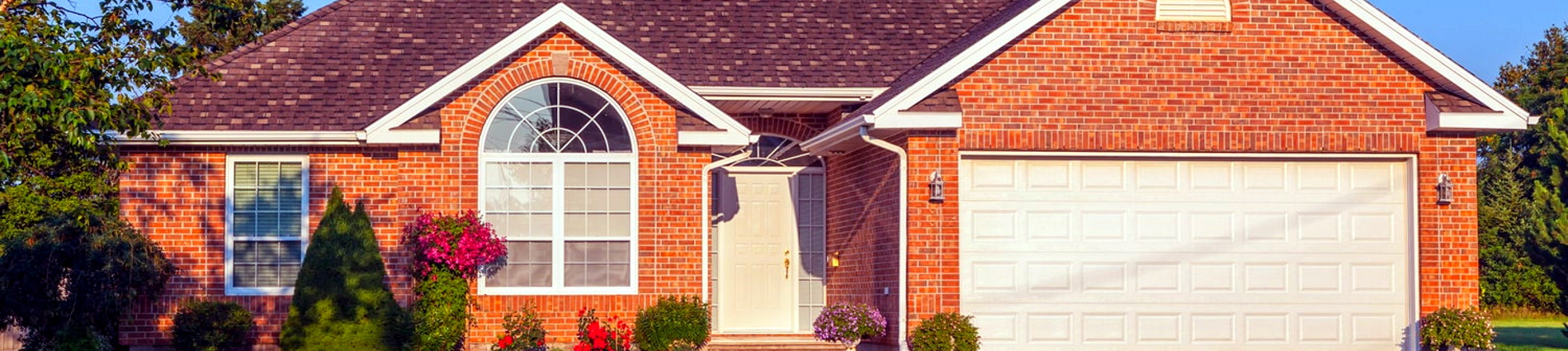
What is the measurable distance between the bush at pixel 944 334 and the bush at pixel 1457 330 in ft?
15.8

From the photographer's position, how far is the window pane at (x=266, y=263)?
1794 cm

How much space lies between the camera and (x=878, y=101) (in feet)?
58.5

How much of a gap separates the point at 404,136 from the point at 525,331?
231cm

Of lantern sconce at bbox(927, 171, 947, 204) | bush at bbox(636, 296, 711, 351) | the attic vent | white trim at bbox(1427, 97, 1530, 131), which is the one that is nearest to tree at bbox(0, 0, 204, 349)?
bush at bbox(636, 296, 711, 351)

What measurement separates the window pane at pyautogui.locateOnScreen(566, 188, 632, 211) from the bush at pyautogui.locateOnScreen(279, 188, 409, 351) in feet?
6.93

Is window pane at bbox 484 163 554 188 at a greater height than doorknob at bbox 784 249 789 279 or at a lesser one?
greater

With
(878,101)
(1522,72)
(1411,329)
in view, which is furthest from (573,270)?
(1522,72)

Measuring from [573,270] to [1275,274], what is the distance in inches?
291

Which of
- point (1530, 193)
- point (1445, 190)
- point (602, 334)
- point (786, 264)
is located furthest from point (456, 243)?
point (1530, 193)

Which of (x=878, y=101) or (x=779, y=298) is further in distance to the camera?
(x=779, y=298)

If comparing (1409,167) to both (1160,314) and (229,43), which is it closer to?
(1160,314)

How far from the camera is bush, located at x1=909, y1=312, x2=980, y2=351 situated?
54.4 ft

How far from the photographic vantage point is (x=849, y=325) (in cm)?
1733

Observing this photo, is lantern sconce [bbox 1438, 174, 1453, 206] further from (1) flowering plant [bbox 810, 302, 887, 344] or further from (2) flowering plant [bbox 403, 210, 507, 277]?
(2) flowering plant [bbox 403, 210, 507, 277]
